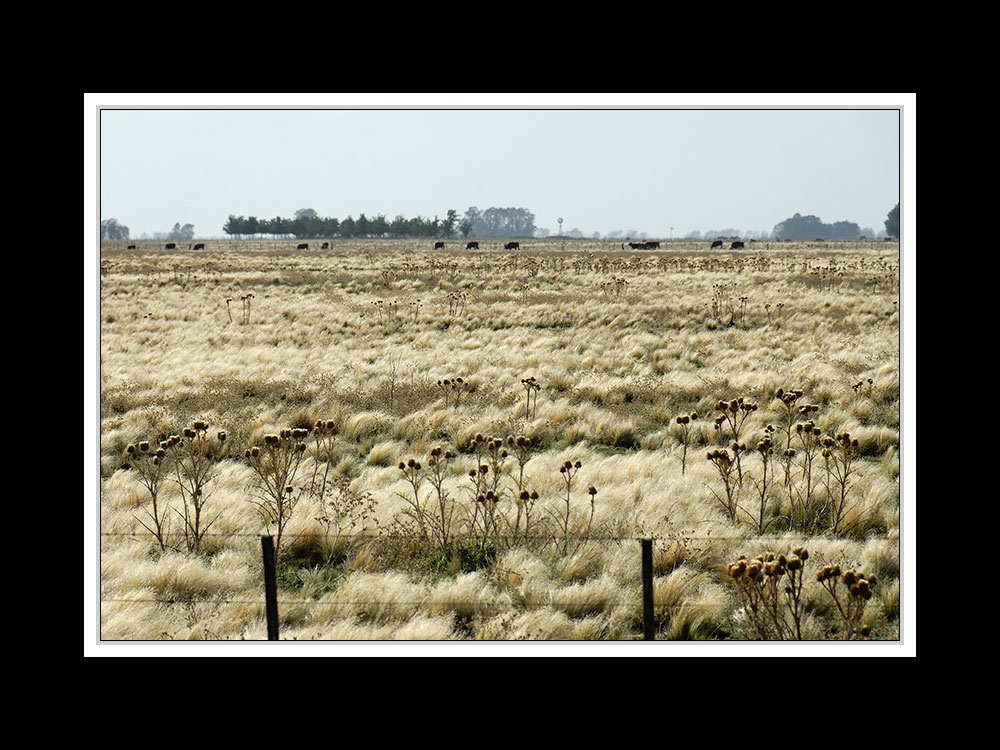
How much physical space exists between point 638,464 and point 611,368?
194 inches

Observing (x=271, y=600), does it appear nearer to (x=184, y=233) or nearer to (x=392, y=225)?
(x=184, y=233)

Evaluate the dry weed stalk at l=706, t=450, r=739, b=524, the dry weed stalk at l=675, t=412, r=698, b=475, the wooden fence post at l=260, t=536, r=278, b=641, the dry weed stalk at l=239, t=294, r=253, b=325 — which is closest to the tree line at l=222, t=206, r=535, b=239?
the dry weed stalk at l=239, t=294, r=253, b=325

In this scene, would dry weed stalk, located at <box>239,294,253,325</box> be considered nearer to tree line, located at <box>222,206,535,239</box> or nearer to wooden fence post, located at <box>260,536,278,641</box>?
tree line, located at <box>222,206,535,239</box>

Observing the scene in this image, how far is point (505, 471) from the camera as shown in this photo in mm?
6285

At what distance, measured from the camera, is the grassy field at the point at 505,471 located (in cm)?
428

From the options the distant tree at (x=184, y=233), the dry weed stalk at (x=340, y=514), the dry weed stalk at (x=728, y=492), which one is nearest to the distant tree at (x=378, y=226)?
the distant tree at (x=184, y=233)

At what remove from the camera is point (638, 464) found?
710cm

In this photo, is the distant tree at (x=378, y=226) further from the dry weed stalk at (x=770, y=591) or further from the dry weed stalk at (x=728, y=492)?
the dry weed stalk at (x=770, y=591)

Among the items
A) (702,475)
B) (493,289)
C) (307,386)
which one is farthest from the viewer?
(493,289)

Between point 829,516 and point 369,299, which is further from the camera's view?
point 369,299

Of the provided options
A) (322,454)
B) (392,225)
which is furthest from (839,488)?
(392,225)
